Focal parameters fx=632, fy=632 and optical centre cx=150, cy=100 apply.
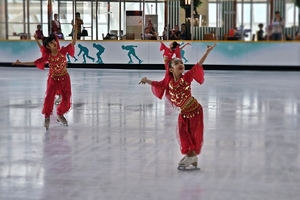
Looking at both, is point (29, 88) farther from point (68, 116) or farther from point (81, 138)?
point (81, 138)

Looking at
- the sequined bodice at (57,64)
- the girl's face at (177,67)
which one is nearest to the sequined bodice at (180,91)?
the girl's face at (177,67)

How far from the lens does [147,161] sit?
21.5 ft

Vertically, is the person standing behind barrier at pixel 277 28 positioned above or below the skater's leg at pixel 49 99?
above

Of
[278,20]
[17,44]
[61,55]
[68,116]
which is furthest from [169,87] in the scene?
[17,44]

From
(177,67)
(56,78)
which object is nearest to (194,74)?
(177,67)

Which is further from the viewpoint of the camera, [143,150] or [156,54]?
[156,54]

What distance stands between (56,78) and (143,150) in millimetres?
2335

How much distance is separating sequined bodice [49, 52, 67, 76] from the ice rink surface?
0.79 meters

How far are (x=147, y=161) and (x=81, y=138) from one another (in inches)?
67.6

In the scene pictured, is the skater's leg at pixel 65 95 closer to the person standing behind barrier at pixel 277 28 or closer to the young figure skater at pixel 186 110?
the young figure skater at pixel 186 110

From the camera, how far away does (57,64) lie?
8.84m

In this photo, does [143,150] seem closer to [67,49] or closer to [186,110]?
[186,110]

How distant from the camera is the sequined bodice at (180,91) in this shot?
19.6ft

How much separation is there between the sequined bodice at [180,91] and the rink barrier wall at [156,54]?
17.0m
